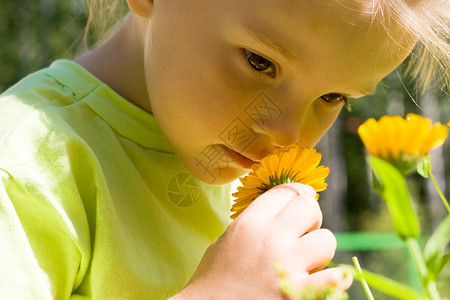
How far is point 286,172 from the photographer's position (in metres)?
0.69

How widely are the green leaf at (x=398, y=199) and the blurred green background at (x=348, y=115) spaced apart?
0.76 meters

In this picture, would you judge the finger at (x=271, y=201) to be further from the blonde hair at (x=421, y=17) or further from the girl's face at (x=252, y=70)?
the blonde hair at (x=421, y=17)

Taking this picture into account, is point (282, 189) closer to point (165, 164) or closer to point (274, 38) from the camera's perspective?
point (274, 38)

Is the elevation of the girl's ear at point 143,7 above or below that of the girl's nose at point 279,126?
above

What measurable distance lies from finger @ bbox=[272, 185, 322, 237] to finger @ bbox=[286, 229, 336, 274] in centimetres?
1

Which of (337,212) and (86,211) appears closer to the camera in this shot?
(86,211)

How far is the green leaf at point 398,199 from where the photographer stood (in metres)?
0.27

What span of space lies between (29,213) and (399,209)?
57 centimetres

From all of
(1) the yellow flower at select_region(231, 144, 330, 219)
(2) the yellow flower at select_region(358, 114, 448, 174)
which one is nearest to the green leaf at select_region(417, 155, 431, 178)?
(2) the yellow flower at select_region(358, 114, 448, 174)

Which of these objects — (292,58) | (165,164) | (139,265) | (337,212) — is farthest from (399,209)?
(337,212)

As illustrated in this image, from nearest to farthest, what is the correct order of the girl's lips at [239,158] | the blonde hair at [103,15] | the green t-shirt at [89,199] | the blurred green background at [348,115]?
the green t-shirt at [89,199] < the girl's lips at [239,158] < the blonde hair at [103,15] < the blurred green background at [348,115]

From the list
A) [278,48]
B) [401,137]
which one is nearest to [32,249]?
[278,48]

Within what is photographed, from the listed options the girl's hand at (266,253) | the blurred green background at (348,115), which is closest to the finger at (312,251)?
the girl's hand at (266,253)

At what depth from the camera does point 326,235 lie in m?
0.65
